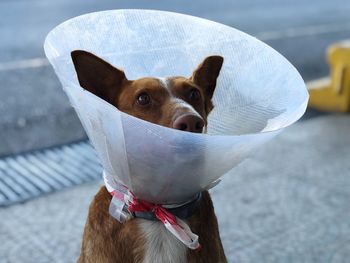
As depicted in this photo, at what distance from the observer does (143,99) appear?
1535 mm

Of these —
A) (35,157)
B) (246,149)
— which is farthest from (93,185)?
(246,149)

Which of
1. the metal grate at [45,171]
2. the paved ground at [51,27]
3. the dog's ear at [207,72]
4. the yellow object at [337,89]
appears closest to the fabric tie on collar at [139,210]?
the dog's ear at [207,72]

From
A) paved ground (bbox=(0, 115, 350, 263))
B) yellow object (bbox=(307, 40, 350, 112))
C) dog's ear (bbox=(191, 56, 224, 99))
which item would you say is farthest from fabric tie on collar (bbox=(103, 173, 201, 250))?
yellow object (bbox=(307, 40, 350, 112))

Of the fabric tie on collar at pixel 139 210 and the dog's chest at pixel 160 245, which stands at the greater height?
the fabric tie on collar at pixel 139 210

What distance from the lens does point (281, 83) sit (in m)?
1.69

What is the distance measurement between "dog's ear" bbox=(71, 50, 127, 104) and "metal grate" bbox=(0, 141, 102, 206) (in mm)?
1471

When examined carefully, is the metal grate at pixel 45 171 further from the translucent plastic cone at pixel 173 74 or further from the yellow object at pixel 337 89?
the yellow object at pixel 337 89

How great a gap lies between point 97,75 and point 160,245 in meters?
0.47

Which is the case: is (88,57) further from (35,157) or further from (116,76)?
(35,157)

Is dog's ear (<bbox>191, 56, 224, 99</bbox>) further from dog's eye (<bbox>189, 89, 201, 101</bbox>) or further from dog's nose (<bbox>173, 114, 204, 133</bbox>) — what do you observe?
dog's nose (<bbox>173, 114, 204, 133</bbox>)

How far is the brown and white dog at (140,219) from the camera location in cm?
154

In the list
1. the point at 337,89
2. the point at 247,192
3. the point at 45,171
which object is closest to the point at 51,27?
the point at 337,89

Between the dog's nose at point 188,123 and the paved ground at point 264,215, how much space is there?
1.26 meters

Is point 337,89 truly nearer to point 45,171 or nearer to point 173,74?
point 45,171
